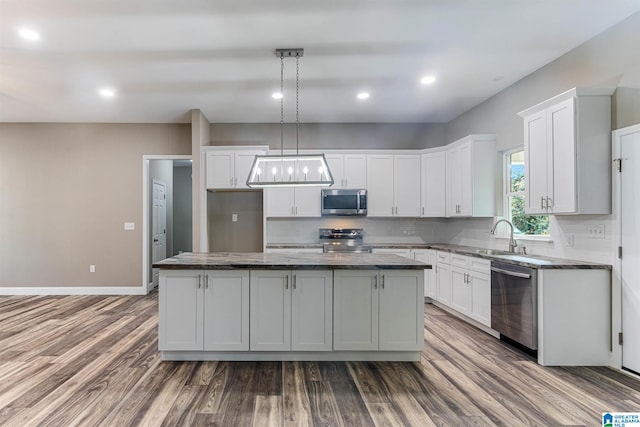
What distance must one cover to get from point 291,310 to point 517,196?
10.8 feet

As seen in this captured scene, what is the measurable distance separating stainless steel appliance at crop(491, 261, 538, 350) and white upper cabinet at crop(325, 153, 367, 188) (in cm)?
254

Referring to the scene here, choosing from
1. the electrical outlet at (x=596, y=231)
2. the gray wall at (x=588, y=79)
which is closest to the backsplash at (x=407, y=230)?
the electrical outlet at (x=596, y=231)

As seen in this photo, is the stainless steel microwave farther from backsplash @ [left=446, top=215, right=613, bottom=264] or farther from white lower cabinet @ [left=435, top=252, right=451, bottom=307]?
backsplash @ [left=446, top=215, right=613, bottom=264]

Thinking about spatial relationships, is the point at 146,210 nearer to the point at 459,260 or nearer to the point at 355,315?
the point at 355,315

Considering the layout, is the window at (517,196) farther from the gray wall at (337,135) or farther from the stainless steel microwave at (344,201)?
the stainless steel microwave at (344,201)

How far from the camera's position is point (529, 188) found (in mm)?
3484

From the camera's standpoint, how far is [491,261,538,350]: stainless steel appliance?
3.06 meters

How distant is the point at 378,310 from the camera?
9.91 ft

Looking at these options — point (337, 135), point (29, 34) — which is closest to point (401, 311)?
point (337, 135)

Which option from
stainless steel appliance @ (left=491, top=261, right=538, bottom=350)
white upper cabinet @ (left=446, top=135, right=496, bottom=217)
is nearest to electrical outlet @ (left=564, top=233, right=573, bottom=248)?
stainless steel appliance @ (left=491, top=261, right=538, bottom=350)

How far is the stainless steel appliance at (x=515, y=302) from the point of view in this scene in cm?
306

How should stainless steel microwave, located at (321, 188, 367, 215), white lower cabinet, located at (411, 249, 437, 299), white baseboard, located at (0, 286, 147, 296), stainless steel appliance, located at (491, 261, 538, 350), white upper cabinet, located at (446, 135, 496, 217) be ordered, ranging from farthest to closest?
white baseboard, located at (0, 286, 147, 296) < stainless steel microwave, located at (321, 188, 367, 215) < white lower cabinet, located at (411, 249, 437, 299) < white upper cabinet, located at (446, 135, 496, 217) < stainless steel appliance, located at (491, 261, 538, 350)

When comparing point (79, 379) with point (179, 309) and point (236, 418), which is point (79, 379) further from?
point (236, 418)

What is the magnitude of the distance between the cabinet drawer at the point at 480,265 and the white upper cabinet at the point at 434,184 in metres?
1.44
